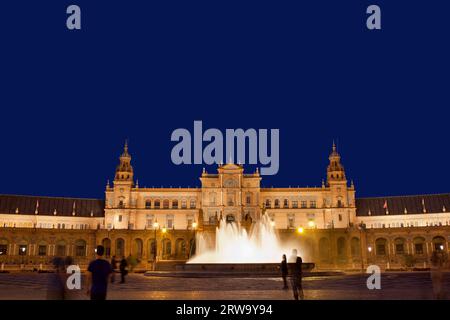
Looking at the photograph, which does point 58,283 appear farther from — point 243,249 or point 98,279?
point 243,249

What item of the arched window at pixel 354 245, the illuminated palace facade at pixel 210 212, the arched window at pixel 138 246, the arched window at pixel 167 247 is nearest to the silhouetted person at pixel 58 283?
the illuminated palace facade at pixel 210 212

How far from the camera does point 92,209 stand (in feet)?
338

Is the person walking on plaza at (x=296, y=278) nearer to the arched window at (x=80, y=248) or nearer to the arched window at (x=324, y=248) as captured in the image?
the arched window at (x=324, y=248)

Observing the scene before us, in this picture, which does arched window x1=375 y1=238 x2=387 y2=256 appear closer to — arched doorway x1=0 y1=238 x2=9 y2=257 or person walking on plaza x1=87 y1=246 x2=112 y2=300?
arched doorway x1=0 y1=238 x2=9 y2=257

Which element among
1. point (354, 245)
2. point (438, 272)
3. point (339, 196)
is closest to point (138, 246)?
point (354, 245)

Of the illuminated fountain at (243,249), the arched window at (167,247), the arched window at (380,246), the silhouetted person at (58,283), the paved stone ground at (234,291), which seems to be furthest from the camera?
the arched window at (167,247)

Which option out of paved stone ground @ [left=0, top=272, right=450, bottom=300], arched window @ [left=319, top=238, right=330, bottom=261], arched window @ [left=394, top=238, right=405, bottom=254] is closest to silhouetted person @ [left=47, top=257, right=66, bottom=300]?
paved stone ground @ [left=0, top=272, right=450, bottom=300]

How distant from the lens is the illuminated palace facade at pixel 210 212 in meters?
87.9

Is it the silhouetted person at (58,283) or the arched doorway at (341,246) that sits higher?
the arched doorway at (341,246)

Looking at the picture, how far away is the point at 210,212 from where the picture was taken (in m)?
98.4
